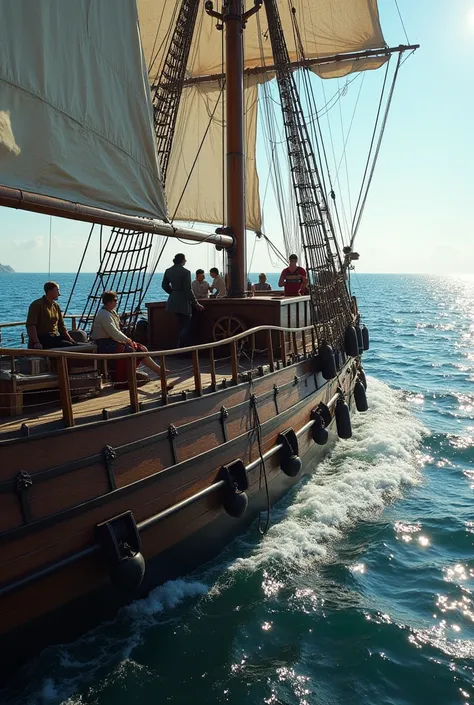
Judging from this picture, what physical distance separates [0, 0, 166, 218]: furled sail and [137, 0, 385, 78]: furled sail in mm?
12930

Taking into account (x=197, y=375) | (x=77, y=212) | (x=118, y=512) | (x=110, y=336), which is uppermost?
(x=77, y=212)

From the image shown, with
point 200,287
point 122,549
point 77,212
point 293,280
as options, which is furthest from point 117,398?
point 293,280

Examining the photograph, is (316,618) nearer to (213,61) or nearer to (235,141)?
(235,141)

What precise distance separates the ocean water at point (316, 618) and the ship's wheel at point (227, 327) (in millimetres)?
3034

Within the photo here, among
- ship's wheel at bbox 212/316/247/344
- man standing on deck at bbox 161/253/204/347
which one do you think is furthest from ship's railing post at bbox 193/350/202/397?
man standing on deck at bbox 161/253/204/347

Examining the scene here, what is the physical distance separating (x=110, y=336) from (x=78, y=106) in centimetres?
277

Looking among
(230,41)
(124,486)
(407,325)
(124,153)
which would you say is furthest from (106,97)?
(407,325)

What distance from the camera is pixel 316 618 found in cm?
647

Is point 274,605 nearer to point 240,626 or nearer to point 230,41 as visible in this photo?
point 240,626

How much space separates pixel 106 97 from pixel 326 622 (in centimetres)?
683

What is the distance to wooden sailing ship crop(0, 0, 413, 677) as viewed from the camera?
491 centimetres

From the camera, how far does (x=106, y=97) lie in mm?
6930

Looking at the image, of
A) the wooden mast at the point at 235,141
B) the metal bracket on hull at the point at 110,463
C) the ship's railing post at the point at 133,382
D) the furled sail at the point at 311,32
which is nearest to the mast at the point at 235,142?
the wooden mast at the point at 235,141

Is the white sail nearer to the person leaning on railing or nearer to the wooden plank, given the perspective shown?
the person leaning on railing
